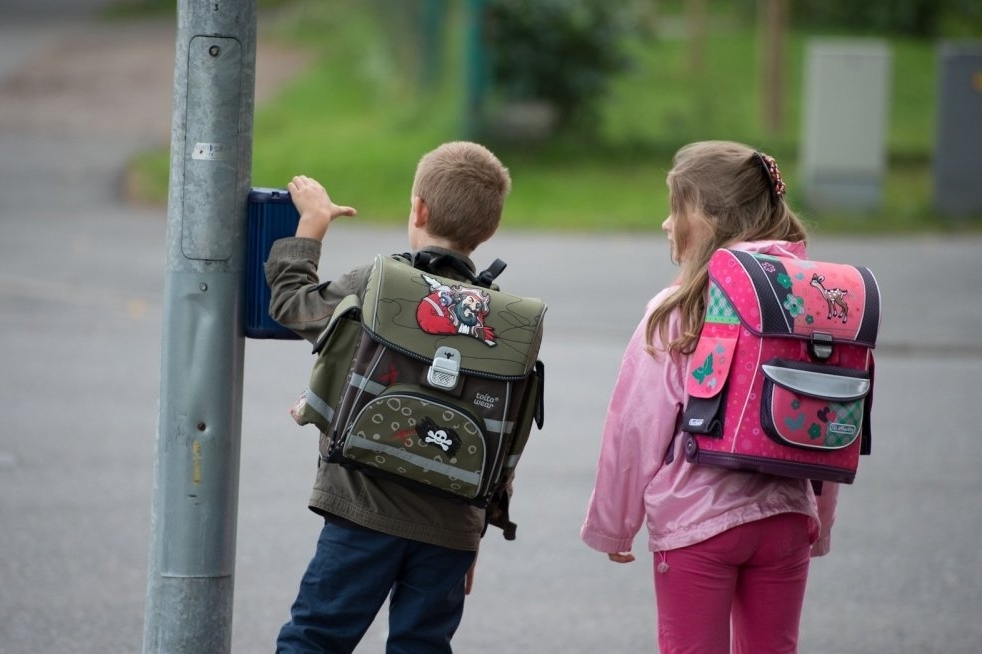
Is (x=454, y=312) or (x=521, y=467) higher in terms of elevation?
(x=454, y=312)

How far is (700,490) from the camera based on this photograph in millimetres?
3059

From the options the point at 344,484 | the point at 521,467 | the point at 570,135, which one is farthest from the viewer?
the point at 570,135

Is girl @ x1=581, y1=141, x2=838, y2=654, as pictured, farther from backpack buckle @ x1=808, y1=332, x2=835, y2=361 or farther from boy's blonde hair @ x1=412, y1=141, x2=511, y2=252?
boy's blonde hair @ x1=412, y1=141, x2=511, y2=252

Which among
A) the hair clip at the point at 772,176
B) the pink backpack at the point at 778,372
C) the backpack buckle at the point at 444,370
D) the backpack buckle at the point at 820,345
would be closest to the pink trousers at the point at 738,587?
the pink backpack at the point at 778,372

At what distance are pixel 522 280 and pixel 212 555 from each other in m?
8.18

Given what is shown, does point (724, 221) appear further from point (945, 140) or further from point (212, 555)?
point (945, 140)

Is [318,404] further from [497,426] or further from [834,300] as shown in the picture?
[834,300]

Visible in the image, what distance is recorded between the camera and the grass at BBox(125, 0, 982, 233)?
550 inches

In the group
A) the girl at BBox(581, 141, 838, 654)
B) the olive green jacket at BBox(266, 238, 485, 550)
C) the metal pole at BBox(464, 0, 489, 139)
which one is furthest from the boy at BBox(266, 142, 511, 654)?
the metal pole at BBox(464, 0, 489, 139)

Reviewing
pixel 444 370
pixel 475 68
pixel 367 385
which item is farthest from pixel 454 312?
pixel 475 68

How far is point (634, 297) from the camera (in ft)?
35.6

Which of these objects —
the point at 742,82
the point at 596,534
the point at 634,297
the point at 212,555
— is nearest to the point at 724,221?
the point at 596,534

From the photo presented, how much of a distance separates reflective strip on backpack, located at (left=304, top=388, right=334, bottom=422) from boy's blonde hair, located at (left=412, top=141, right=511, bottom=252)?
465 millimetres

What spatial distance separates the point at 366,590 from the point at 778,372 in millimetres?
1023
